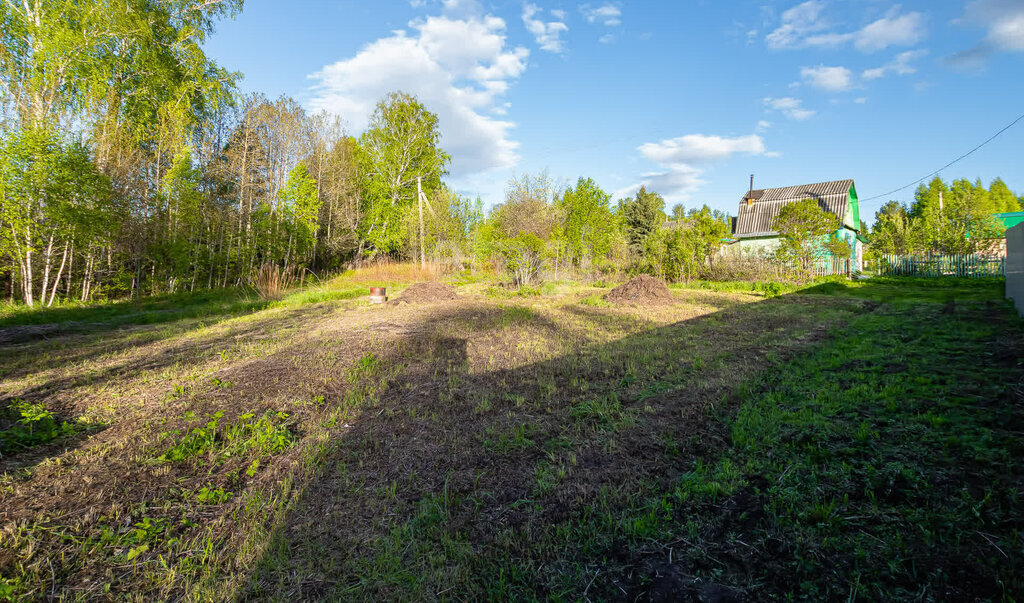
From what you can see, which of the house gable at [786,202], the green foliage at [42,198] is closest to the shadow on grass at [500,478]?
the green foliage at [42,198]

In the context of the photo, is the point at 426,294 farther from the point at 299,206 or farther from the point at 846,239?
the point at 846,239

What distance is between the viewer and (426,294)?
11500 millimetres

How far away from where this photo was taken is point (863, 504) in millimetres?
2146

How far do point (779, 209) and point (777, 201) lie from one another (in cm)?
296

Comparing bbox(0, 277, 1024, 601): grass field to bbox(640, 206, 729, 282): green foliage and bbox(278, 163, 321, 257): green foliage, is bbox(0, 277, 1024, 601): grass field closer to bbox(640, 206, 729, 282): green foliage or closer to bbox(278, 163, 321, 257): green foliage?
bbox(640, 206, 729, 282): green foliage

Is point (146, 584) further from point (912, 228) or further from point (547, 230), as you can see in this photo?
point (912, 228)

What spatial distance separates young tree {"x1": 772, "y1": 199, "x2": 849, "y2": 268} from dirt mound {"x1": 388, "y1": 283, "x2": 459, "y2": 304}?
13.8m

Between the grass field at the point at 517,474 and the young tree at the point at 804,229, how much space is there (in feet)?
38.4

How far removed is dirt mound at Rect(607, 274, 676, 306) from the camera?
11109mm

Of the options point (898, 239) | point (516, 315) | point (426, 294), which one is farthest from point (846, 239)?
point (426, 294)

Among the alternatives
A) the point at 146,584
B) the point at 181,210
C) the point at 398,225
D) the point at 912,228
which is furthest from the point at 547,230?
the point at 912,228

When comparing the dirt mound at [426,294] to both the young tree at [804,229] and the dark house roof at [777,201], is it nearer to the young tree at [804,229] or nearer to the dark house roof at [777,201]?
the young tree at [804,229]

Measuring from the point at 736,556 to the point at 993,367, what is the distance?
4.72 metres

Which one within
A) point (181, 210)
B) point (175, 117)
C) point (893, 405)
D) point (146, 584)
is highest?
point (175, 117)
